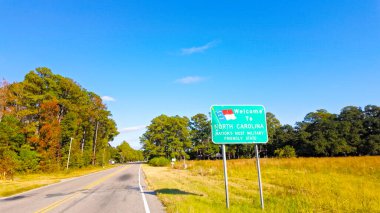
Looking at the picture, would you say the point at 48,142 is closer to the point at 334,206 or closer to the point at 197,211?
the point at 197,211

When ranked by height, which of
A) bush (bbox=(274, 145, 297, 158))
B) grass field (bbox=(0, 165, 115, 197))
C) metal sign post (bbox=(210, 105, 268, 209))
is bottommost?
grass field (bbox=(0, 165, 115, 197))

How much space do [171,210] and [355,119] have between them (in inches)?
3336

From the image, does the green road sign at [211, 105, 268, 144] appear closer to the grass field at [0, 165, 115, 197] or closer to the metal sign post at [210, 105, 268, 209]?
the metal sign post at [210, 105, 268, 209]

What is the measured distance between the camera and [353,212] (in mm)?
7320

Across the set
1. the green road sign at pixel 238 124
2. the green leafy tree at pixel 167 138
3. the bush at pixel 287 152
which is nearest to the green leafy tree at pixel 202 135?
the green leafy tree at pixel 167 138

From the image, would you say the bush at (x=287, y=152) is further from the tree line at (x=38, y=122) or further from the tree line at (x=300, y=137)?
the tree line at (x=38, y=122)

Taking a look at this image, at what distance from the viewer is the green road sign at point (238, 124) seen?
959 cm

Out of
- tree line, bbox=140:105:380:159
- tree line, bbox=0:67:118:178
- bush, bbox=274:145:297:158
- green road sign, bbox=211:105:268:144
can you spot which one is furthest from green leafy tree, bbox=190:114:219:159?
green road sign, bbox=211:105:268:144

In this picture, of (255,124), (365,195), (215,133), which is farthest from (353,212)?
(215,133)

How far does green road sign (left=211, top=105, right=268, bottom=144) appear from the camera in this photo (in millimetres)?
9586

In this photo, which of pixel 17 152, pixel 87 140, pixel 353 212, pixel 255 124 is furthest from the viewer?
pixel 87 140

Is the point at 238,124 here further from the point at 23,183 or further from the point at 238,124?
the point at 23,183

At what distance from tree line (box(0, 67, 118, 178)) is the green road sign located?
25002 mm

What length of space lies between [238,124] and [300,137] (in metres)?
73.5
